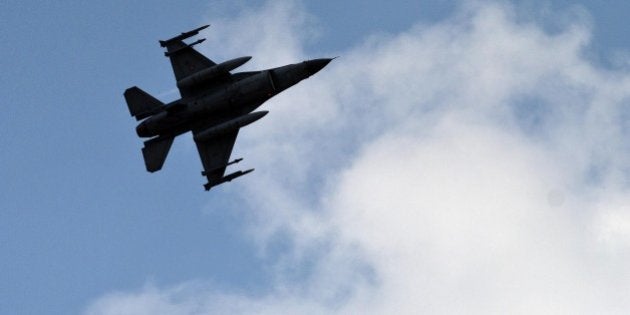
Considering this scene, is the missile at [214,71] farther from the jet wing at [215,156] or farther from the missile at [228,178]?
the missile at [228,178]

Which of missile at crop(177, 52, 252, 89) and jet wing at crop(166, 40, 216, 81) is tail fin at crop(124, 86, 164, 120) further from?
missile at crop(177, 52, 252, 89)

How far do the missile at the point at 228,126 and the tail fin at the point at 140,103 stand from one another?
4.23 metres

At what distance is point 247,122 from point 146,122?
317 inches

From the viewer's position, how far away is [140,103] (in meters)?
64.9

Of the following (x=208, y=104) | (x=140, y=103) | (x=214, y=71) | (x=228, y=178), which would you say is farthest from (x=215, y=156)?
(x=140, y=103)

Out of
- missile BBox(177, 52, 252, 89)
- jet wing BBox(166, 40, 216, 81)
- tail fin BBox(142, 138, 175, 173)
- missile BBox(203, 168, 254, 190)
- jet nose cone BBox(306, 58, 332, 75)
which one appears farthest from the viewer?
jet wing BBox(166, 40, 216, 81)

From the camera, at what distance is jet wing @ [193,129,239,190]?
6456cm

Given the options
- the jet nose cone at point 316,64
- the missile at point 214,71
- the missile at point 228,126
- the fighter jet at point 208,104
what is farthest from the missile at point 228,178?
the jet nose cone at point 316,64

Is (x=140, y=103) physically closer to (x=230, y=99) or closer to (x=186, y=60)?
(x=186, y=60)

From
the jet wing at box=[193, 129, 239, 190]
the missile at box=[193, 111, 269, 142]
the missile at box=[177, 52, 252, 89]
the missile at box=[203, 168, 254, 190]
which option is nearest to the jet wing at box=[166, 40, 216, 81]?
the missile at box=[177, 52, 252, 89]

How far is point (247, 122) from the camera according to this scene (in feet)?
206

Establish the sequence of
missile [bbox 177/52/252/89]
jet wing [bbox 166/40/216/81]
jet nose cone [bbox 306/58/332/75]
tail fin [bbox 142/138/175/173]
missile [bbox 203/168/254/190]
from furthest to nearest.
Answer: jet wing [bbox 166/40/216/81] < tail fin [bbox 142/138/175/173] < missile [bbox 203/168/254/190] < jet nose cone [bbox 306/58/332/75] < missile [bbox 177/52/252/89]

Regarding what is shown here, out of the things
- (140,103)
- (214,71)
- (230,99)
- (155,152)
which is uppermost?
(140,103)

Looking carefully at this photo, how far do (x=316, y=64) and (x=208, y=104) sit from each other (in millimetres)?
8981
